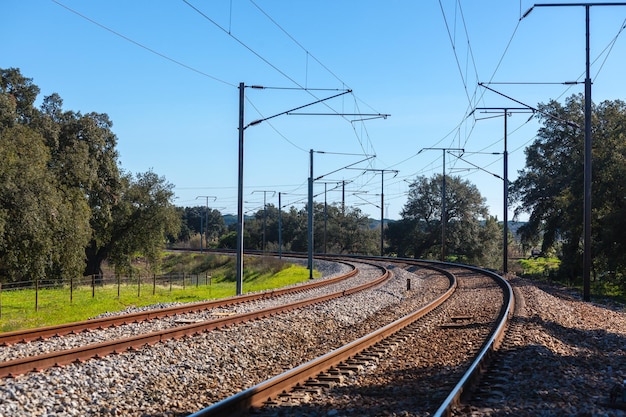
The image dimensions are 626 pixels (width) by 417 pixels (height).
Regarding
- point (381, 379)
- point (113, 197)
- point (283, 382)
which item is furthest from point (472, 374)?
point (113, 197)

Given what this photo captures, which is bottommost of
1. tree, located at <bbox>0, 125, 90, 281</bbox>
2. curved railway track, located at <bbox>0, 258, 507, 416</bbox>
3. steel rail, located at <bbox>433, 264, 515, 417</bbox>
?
curved railway track, located at <bbox>0, 258, 507, 416</bbox>

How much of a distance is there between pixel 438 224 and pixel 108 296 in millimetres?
62304

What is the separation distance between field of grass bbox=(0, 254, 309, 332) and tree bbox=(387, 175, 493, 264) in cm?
3091

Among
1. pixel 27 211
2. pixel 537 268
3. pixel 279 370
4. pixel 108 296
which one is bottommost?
pixel 537 268

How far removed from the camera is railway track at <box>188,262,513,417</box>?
26.0ft

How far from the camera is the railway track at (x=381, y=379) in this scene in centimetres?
793

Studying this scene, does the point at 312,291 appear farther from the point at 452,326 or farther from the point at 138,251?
the point at 138,251

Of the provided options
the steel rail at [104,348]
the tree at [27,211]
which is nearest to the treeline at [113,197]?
the tree at [27,211]

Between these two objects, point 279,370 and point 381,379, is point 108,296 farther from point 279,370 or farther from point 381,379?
point 381,379

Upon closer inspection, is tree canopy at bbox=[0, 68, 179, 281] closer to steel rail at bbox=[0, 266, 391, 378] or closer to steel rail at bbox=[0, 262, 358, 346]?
steel rail at bbox=[0, 262, 358, 346]

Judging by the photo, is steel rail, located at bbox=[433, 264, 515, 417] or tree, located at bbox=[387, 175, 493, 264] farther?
tree, located at bbox=[387, 175, 493, 264]

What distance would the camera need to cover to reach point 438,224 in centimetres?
8500

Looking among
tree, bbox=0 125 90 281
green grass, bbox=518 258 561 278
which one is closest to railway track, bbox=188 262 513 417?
tree, bbox=0 125 90 281

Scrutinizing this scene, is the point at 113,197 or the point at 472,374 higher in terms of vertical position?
the point at 113,197
